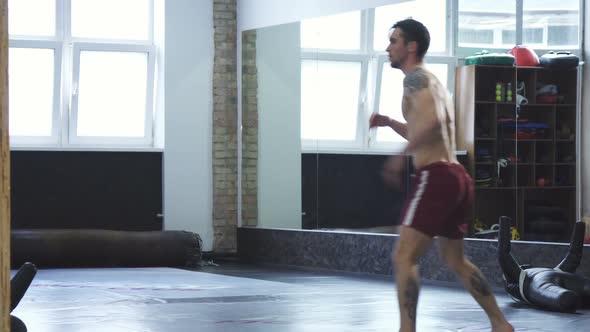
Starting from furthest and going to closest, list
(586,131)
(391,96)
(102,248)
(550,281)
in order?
(102,248), (391,96), (586,131), (550,281)

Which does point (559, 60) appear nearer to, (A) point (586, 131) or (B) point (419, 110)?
(A) point (586, 131)

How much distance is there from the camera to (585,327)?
6191mm

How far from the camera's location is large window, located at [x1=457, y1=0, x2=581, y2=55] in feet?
26.2

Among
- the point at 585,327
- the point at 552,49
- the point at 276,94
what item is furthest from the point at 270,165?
the point at 585,327

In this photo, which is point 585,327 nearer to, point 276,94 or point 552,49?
point 552,49

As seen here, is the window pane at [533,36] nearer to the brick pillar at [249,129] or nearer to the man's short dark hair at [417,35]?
the man's short dark hair at [417,35]

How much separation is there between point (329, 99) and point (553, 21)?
118 inches

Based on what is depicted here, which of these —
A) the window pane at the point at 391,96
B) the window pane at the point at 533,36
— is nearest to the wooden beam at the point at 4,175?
the window pane at the point at 533,36

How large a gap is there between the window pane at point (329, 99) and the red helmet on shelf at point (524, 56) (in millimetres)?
2062

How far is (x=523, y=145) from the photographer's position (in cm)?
838

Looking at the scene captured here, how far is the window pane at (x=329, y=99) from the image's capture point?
33.6 feet

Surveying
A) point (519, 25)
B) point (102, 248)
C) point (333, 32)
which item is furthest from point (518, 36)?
point (102, 248)

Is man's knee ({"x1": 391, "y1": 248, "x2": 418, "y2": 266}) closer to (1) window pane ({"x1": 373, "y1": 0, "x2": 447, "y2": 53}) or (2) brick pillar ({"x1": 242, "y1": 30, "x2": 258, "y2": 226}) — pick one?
(1) window pane ({"x1": 373, "y1": 0, "x2": 447, "y2": 53})

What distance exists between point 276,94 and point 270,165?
0.79 meters
